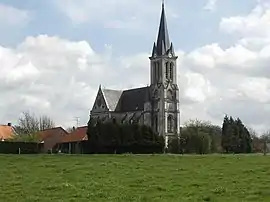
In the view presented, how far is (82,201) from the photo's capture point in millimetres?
20891

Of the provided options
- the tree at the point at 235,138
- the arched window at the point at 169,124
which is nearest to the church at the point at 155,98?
the arched window at the point at 169,124

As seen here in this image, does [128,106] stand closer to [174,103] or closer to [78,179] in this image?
[174,103]

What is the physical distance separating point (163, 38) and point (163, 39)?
0.32 m

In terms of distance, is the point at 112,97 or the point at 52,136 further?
the point at 112,97

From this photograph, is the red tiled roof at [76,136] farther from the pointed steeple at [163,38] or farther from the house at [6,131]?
the pointed steeple at [163,38]

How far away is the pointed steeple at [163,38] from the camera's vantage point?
153 m

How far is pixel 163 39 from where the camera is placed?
503 feet

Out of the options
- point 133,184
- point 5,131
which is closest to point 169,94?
point 5,131

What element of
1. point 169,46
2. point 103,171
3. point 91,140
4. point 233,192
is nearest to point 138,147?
point 91,140

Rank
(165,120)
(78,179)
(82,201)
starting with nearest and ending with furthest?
(82,201) < (78,179) < (165,120)

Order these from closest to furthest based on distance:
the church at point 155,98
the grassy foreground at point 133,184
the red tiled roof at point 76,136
Result: the grassy foreground at point 133,184, the red tiled roof at point 76,136, the church at point 155,98

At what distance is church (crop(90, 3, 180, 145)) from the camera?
5704 inches

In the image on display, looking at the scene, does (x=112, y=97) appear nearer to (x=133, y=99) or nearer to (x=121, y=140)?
(x=133, y=99)

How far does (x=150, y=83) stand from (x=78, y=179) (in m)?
124
